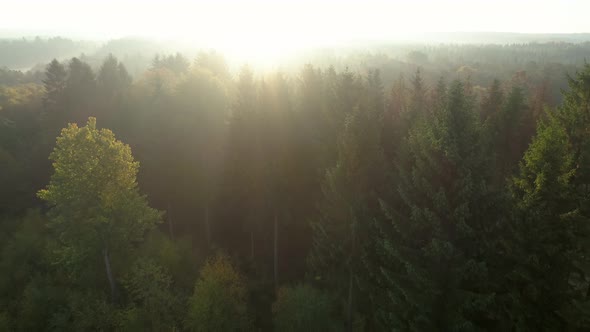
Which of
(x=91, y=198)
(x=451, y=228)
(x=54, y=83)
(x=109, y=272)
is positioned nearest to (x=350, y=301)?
(x=451, y=228)

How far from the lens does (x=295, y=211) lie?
25.9m

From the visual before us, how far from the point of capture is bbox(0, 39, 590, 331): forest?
1357 cm

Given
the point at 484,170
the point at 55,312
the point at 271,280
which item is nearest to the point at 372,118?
the point at 484,170

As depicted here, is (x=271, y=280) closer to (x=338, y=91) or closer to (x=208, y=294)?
(x=208, y=294)

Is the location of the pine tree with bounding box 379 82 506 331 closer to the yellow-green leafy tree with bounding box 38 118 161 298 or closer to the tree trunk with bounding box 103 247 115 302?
the yellow-green leafy tree with bounding box 38 118 161 298

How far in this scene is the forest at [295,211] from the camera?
44.5ft

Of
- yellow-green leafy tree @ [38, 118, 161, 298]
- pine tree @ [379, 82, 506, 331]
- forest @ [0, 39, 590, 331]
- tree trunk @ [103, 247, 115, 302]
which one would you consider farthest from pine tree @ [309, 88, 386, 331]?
tree trunk @ [103, 247, 115, 302]

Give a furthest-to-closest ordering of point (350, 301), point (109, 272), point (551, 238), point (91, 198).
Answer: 1. point (109, 272)
2. point (91, 198)
3. point (350, 301)
4. point (551, 238)

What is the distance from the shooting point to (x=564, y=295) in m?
13.4

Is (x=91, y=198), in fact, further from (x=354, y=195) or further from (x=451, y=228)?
(x=451, y=228)

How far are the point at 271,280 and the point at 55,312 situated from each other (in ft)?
46.1

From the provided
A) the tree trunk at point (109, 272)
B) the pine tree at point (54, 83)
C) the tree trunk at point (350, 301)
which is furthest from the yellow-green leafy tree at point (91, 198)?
the pine tree at point (54, 83)

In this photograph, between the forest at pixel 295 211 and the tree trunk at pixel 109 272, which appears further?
the tree trunk at pixel 109 272

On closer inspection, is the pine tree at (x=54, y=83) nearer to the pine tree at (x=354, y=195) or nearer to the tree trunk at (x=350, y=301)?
the pine tree at (x=354, y=195)
